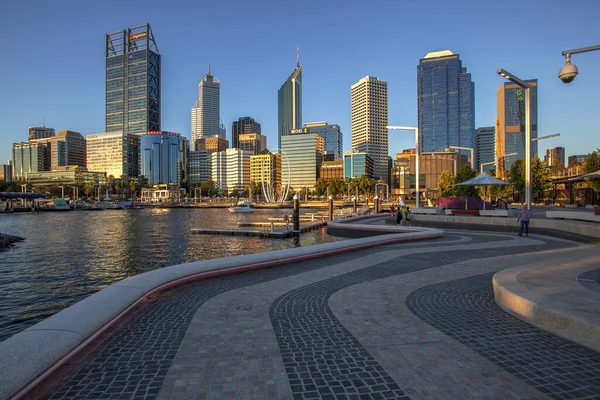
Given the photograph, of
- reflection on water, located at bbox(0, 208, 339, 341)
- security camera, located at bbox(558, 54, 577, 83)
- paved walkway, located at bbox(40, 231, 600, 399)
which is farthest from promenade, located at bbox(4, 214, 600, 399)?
reflection on water, located at bbox(0, 208, 339, 341)

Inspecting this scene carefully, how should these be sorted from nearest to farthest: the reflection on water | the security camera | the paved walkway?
the paved walkway → the security camera → the reflection on water

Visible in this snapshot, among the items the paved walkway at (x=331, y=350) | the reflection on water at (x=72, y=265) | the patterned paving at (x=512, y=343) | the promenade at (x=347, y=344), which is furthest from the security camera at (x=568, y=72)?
the reflection on water at (x=72, y=265)

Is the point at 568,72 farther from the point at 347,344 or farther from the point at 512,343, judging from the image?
the point at 347,344

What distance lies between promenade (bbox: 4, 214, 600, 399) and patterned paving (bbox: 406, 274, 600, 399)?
0.08 feet

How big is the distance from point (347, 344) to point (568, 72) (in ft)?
31.9

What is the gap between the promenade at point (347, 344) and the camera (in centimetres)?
420

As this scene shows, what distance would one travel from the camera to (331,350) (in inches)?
208

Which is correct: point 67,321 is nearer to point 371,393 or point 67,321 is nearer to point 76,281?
point 371,393

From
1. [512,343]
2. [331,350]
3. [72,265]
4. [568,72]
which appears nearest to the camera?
[331,350]

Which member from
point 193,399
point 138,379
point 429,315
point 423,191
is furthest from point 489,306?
point 423,191

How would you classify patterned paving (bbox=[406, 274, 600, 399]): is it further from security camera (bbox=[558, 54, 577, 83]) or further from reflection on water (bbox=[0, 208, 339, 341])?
reflection on water (bbox=[0, 208, 339, 341])

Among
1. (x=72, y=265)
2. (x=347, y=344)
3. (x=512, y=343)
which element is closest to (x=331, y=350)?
(x=347, y=344)

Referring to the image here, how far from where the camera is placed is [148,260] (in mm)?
22703

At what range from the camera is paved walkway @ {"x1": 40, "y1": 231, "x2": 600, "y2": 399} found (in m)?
4.18
